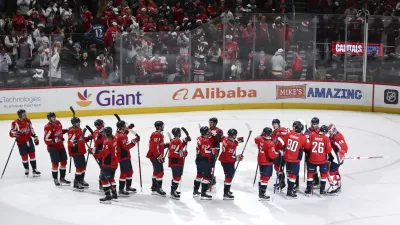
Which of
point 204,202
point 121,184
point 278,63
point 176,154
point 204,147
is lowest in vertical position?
point 204,202

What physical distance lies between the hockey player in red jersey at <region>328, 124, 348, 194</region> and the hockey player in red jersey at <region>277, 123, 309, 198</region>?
1.69ft

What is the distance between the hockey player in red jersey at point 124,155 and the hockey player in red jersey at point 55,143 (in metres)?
1.18

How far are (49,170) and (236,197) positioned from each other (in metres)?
3.80

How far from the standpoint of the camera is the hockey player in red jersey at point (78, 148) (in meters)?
11.6

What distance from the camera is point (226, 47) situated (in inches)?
766

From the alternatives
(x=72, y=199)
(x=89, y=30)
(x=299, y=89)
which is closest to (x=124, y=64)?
(x=89, y=30)

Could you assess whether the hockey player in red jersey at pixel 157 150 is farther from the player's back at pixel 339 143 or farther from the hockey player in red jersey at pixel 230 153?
the player's back at pixel 339 143

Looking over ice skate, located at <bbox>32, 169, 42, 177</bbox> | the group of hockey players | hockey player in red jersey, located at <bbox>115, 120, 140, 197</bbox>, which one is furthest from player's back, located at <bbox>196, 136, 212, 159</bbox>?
ice skate, located at <bbox>32, 169, 42, 177</bbox>

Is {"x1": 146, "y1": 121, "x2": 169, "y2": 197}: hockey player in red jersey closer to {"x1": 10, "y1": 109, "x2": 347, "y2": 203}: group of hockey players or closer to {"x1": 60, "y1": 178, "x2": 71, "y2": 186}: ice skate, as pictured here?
{"x1": 10, "y1": 109, "x2": 347, "y2": 203}: group of hockey players

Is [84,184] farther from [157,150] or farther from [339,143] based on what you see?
[339,143]

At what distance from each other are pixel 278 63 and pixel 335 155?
27.5 feet

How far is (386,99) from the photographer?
63.3ft

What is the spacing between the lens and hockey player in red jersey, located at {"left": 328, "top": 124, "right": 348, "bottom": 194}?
1169cm

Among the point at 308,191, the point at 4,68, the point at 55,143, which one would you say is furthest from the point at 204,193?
the point at 4,68
